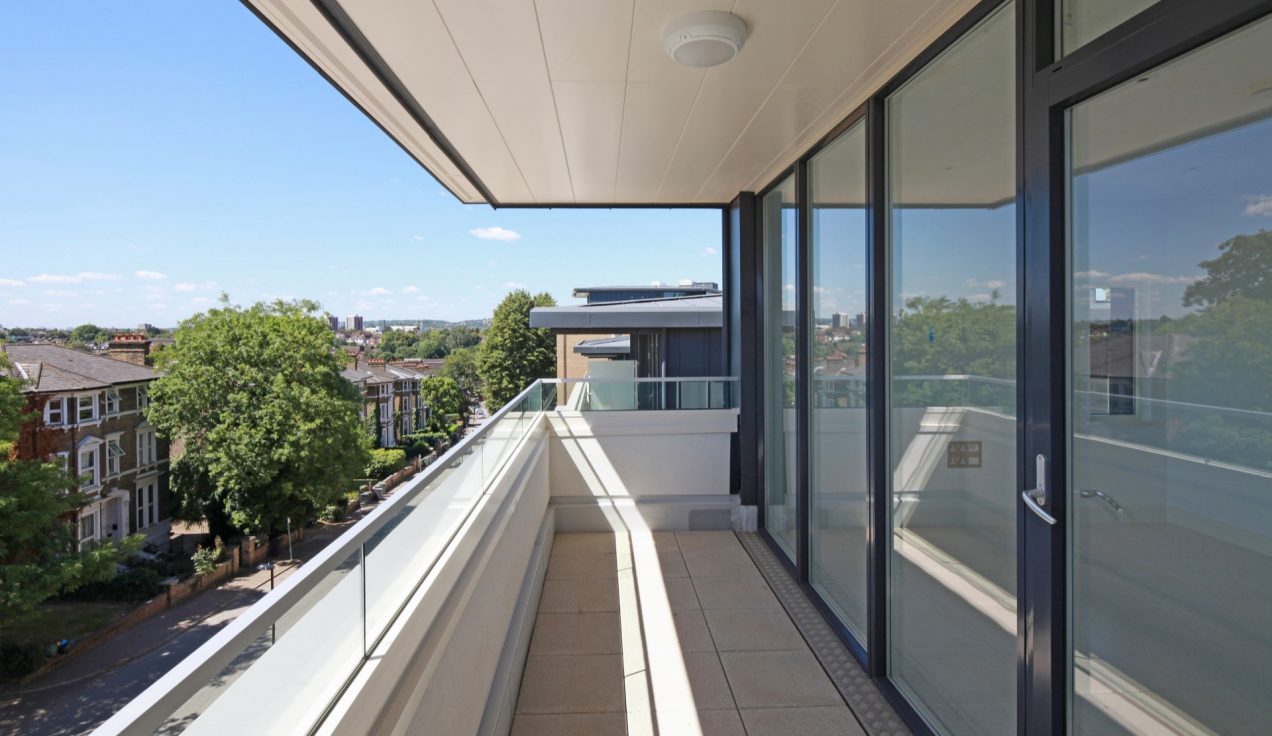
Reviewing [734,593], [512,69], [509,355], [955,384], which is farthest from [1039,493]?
[509,355]

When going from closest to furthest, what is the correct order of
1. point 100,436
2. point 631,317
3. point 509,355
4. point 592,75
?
point 592,75 < point 631,317 < point 100,436 < point 509,355

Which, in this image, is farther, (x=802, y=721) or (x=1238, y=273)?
(x=802, y=721)

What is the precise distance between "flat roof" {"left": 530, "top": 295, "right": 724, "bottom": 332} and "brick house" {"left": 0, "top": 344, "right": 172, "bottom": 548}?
66.6 ft

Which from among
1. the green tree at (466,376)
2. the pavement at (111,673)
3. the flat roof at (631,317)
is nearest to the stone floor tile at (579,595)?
the flat roof at (631,317)

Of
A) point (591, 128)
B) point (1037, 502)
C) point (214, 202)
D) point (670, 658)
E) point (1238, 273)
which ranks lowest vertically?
point (670, 658)

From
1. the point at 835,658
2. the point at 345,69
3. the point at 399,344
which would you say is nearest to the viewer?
the point at 345,69

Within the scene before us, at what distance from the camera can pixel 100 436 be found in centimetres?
2462

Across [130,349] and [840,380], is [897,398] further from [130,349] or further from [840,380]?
[130,349]

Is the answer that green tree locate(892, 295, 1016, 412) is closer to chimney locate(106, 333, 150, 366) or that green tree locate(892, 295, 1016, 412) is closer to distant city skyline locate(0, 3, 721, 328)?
chimney locate(106, 333, 150, 366)

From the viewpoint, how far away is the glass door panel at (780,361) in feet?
16.4

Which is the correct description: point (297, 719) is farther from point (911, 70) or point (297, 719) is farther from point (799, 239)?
point (799, 239)

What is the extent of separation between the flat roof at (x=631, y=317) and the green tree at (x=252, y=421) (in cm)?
1717

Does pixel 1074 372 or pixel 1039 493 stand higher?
pixel 1074 372

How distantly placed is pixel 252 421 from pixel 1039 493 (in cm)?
2606
